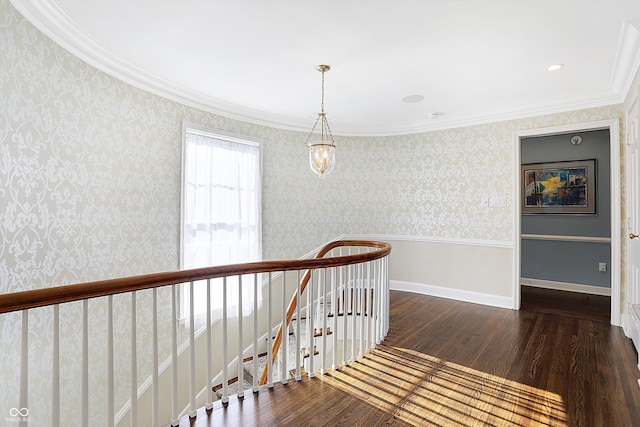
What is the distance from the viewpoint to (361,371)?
2.61m

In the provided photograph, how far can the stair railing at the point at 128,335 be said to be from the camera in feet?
4.79

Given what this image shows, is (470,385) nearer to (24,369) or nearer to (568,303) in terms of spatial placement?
(24,369)

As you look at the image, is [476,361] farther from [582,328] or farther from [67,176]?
[67,176]

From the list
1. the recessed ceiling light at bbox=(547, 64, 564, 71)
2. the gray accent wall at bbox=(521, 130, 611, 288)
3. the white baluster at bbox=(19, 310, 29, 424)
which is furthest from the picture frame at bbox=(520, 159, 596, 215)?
the white baluster at bbox=(19, 310, 29, 424)

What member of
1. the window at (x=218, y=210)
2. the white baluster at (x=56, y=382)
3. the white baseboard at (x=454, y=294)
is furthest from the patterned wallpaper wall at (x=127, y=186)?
the white baluster at (x=56, y=382)

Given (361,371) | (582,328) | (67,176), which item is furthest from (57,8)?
(582,328)

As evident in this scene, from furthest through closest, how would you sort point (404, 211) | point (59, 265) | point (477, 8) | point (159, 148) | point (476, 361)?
point (404, 211) < point (159, 148) < point (476, 361) < point (59, 265) < point (477, 8)

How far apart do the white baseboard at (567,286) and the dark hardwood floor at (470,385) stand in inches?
68.8

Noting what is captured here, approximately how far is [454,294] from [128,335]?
395 cm

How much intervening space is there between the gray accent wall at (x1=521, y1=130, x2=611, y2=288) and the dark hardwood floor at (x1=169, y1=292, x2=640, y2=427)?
1841mm

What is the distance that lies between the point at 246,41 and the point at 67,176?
66.5 inches

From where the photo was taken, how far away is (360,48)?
266cm

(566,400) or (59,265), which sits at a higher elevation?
(59,265)

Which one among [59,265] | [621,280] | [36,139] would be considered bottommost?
[621,280]
